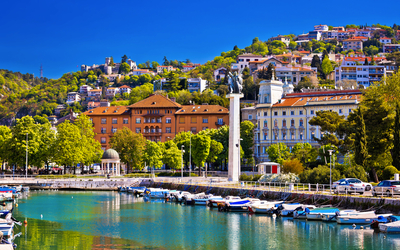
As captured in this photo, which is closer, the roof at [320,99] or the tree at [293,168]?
the tree at [293,168]

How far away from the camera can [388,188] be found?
42.8 meters

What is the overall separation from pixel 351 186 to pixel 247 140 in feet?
194

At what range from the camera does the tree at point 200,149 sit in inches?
3617

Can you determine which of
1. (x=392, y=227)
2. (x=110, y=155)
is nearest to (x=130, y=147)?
(x=110, y=155)

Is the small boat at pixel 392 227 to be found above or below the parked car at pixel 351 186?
below

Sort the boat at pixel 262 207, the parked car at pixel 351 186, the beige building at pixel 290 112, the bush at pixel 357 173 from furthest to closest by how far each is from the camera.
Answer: the beige building at pixel 290 112 → the bush at pixel 357 173 → the boat at pixel 262 207 → the parked car at pixel 351 186

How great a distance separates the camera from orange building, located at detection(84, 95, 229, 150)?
395ft

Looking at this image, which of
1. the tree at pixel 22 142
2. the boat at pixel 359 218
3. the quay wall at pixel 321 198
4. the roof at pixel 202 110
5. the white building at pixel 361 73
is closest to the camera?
the boat at pixel 359 218

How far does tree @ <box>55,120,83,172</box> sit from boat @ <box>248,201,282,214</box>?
154ft

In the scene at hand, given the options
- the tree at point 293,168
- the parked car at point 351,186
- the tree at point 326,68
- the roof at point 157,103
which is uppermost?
the tree at point 326,68

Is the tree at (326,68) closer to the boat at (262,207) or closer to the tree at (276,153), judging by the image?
the tree at (276,153)

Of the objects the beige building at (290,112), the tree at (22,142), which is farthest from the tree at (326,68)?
the tree at (22,142)

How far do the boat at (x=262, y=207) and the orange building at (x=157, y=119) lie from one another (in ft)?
232

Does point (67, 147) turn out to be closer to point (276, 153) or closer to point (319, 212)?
point (276, 153)
